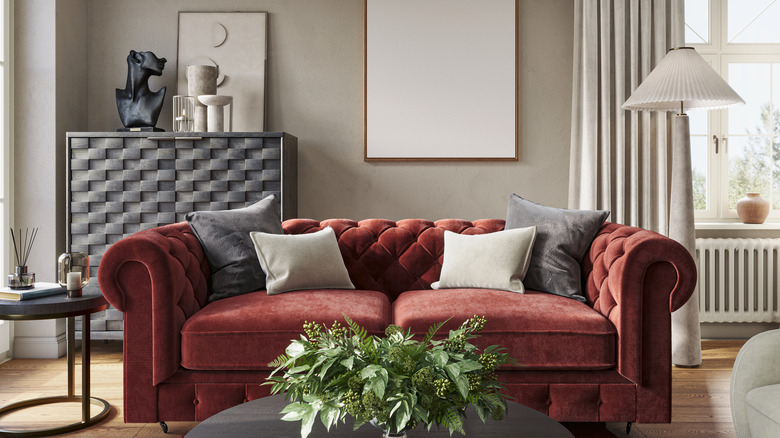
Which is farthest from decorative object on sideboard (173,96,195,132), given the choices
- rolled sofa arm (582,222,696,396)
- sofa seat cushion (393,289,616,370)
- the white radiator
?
the white radiator

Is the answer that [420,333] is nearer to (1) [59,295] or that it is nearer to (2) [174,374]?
(2) [174,374]

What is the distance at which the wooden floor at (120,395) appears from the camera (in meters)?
2.46

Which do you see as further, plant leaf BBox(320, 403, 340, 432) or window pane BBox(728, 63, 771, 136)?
window pane BBox(728, 63, 771, 136)

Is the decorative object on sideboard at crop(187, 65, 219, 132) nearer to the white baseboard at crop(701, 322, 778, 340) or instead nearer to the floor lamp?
the floor lamp

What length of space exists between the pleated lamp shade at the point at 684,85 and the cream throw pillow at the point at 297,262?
189cm

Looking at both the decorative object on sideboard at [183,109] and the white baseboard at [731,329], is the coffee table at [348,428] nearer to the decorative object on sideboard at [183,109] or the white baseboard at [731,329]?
the decorative object on sideboard at [183,109]

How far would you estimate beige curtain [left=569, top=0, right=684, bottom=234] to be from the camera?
3.80m

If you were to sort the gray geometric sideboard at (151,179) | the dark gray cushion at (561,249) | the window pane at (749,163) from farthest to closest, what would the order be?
the window pane at (749,163) → the gray geometric sideboard at (151,179) → the dark gray cushion at (561,249)

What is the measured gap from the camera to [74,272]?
2.50m

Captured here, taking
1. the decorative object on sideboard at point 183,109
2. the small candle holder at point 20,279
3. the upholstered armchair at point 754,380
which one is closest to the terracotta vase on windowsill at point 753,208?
the upholstered armchair at point 754,380

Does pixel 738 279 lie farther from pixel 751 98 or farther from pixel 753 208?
pixel 751 98

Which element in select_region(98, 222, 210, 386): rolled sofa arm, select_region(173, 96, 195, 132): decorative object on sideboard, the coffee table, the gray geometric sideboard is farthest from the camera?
select_region(173, 96, 195, 132): decorative object on sideboard

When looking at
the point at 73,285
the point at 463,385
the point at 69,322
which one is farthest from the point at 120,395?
the point at 463,385

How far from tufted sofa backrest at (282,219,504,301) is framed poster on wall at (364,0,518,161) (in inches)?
41.0
